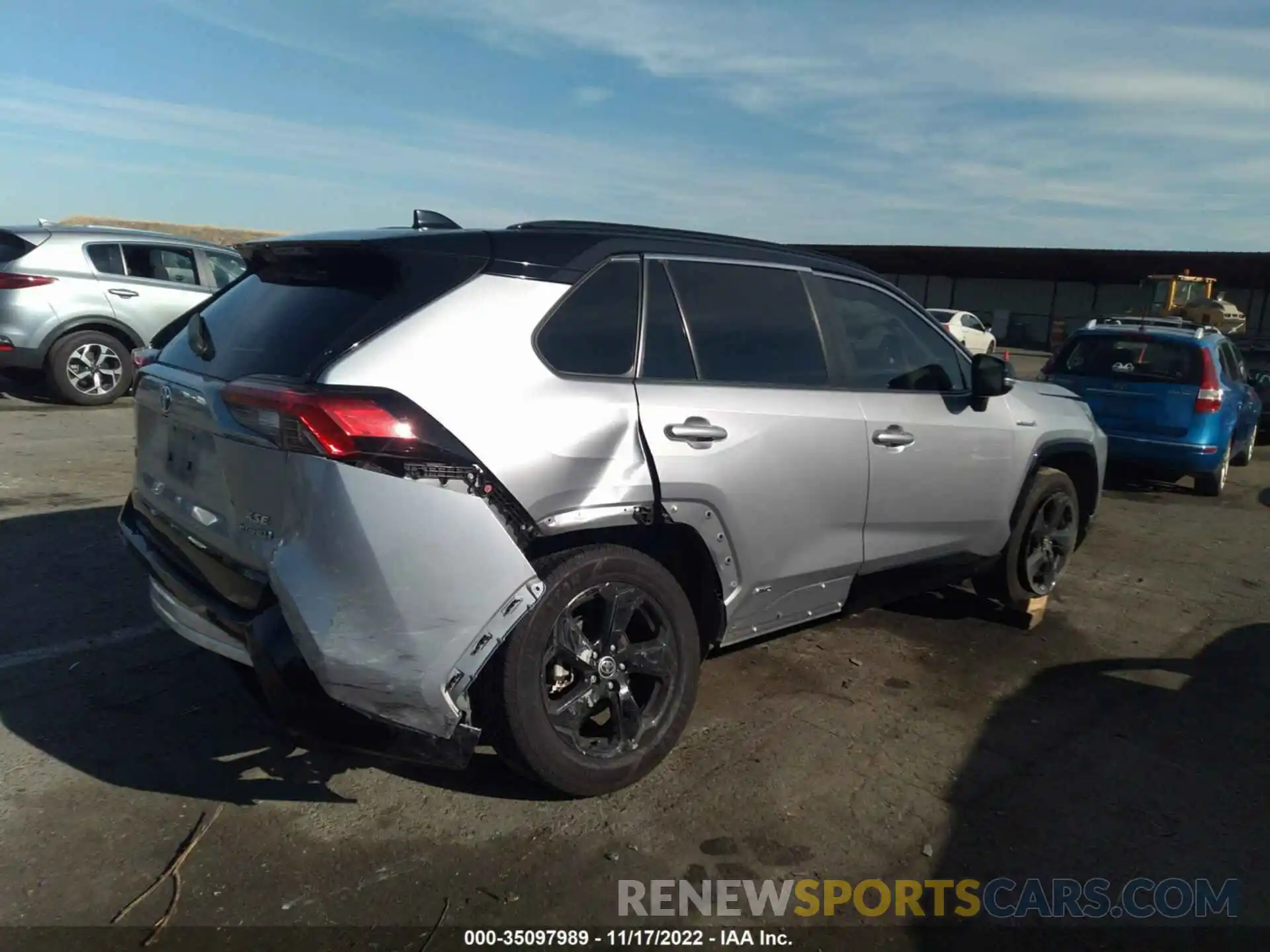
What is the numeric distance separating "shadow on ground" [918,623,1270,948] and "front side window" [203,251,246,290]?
405 inches

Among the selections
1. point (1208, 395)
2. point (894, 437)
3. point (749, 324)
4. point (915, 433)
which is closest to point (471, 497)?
point (749, 324)

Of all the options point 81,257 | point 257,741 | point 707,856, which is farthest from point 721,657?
point 81,257

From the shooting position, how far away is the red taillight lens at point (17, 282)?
32.8 ft

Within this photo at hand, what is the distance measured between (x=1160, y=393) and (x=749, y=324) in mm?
6758

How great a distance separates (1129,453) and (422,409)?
325 inches

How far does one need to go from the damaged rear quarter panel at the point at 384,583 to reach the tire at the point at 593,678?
0.20 meters

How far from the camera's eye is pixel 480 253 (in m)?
3.15

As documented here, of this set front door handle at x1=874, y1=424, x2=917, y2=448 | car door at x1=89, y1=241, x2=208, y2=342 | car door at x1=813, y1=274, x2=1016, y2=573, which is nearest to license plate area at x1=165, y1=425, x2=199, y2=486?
car door at x1=813, y1=274, x2=1016, y2=573

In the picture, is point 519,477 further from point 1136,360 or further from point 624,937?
point 1136,360

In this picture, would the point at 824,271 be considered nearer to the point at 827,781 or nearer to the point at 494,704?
the point at 827,781

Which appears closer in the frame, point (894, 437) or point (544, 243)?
point (544, 243)

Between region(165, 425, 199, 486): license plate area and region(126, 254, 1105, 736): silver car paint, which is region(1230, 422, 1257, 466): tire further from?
region(165, 425, 199, 486): license plate area

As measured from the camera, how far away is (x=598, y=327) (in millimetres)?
3371

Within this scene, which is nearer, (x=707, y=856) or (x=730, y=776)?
(x=707, y=856)
